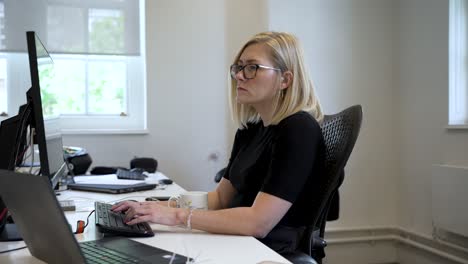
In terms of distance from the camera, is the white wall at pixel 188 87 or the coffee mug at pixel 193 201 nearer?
the coffee mug at pixel 193 201

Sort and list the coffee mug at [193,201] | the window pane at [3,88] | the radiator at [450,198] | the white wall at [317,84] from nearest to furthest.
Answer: the coffee mug at [193,201]
the radiator at [450,198]
the window pane at [3,88]
the white wall at [317,84]

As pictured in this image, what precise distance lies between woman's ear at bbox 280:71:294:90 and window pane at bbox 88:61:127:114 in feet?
6.69

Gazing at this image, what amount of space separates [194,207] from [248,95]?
1.27 ft

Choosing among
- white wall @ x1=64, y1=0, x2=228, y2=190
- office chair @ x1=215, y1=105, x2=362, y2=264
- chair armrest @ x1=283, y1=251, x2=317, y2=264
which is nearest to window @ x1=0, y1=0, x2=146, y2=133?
white wall @ x1=64, y1=0, x2=228, y2=190

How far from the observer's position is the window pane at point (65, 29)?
296cm

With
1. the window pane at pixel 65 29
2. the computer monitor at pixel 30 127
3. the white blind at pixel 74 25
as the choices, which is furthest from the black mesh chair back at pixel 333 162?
the window pane at pixel 65 29

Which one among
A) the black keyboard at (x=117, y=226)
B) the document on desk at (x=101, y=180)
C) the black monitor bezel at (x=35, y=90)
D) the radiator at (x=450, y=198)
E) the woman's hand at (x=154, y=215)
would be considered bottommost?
the radiator at (x=450, y=198)

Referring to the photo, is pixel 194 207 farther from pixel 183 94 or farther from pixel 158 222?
pixel 183 94

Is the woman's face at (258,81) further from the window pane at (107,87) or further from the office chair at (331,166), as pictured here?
the window pane at (107,87)

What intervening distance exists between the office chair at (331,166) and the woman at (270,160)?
0.11 feet

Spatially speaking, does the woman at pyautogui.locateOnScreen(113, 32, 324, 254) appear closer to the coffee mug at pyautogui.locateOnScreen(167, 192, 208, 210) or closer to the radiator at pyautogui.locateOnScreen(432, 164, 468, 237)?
the coffee mug at pyautogui.locateOnScreen(167, 192, 208, 210)

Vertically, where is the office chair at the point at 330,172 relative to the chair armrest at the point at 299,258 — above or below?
above

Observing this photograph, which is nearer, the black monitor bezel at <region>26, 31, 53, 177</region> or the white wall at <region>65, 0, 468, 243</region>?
the black monitor bezel at <region>26, 31, 53, 177</region>

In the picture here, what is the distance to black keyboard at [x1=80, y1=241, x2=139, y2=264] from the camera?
859 millimetres
